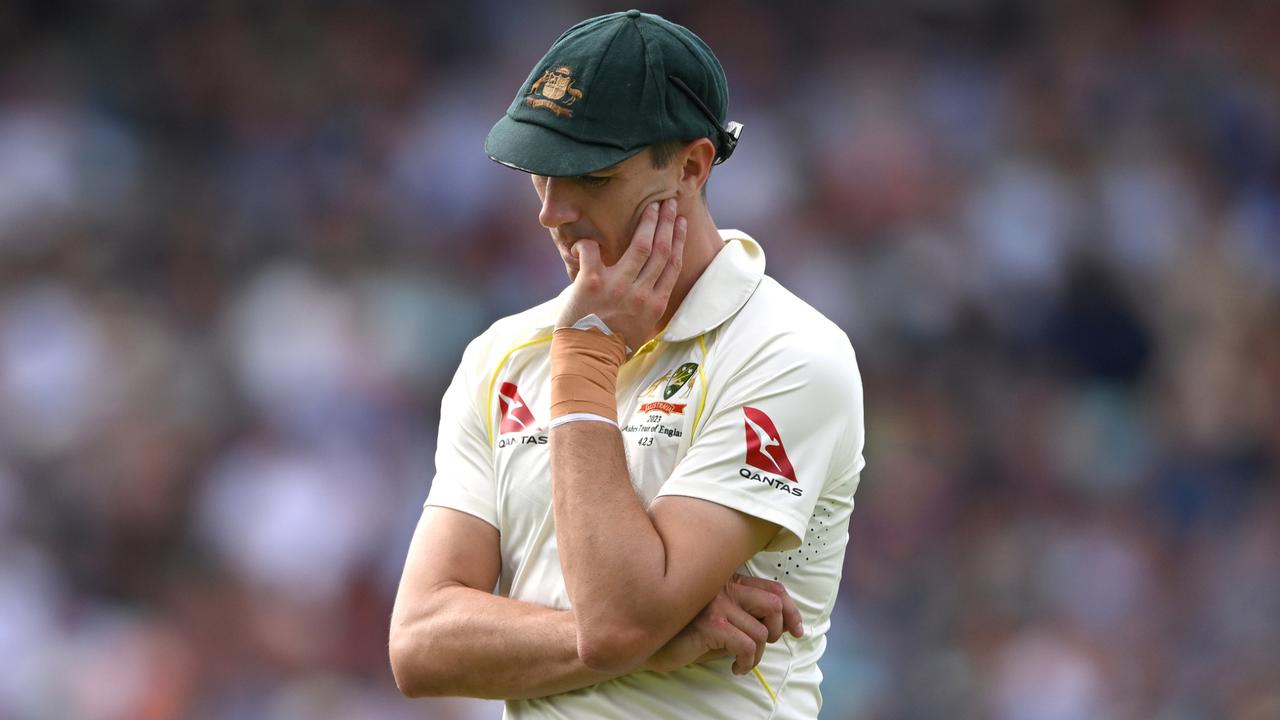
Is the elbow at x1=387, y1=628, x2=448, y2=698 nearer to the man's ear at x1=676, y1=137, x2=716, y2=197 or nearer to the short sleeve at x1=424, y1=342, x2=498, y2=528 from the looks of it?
the short sleeve at x1=424, y1=342, x2=498, y2=528

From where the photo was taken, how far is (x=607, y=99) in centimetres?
301

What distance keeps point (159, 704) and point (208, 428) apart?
1.67 meters

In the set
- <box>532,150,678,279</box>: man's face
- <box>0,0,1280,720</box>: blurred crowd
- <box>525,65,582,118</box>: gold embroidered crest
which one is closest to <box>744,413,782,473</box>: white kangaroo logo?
<box>532,150,678,279</box>: man's face

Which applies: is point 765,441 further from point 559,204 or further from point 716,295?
point 559,204

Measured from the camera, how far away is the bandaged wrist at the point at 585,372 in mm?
2941

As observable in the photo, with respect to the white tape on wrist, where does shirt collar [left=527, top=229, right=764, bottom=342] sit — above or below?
above

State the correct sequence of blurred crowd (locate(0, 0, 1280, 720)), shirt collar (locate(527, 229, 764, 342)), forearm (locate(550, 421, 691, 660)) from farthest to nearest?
blurred crowd (locate(0, 0, 1280, 720)), shirt collar (locate(527, 229, 764, 342)), forearm (locate(550, 421, 691, 660))

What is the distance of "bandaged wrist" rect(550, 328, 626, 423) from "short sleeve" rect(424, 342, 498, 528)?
0.34 meters

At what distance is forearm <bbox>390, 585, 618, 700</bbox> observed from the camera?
2938 millimetres

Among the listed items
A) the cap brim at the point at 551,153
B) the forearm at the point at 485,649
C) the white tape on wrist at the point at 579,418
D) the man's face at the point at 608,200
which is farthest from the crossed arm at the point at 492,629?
the cap brim at the point at 551,153

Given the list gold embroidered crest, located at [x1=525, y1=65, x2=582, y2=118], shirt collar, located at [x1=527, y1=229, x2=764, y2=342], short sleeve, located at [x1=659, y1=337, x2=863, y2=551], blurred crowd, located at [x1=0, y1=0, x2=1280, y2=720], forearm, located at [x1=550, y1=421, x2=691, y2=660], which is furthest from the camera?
blurred crowd, located at [x1=0, y1=0, x2=1280, y2=720]

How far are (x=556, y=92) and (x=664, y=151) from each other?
242 mm

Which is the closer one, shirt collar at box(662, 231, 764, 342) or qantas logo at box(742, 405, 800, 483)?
qantas logo at box(742, 405, 800, 483)

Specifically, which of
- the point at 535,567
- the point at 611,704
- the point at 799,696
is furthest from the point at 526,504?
the point at 799,696
